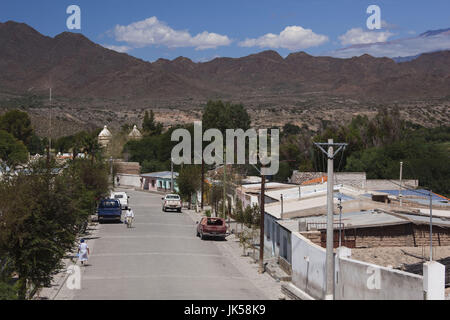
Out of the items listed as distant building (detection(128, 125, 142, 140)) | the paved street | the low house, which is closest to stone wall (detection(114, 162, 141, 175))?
the low house

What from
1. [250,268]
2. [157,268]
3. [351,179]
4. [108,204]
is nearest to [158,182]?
[351,179]

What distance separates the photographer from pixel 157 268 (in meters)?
25.0

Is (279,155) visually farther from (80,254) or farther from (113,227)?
(80,254)

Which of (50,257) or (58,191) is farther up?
(58,191)

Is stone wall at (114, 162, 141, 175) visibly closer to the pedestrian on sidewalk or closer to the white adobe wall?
the white adobe wall

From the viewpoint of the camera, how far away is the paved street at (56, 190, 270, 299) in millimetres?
20219

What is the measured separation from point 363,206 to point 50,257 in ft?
52.9

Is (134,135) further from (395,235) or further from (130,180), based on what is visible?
(395,235)

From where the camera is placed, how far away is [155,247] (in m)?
31.2

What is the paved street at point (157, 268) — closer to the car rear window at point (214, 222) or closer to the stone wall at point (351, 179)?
the car rear window at point (214, 222)

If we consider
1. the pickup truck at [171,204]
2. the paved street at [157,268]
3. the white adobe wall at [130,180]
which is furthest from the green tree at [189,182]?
the white adobe wall at [130,180]

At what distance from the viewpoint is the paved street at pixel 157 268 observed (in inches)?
796

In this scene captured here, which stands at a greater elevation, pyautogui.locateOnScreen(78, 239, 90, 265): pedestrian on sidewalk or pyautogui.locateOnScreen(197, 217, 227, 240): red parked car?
pyautogui.locateOnScreen(78, 239, 90, 265): pedestrian on sidewalk

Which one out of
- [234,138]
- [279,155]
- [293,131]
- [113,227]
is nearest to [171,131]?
[234,138]
